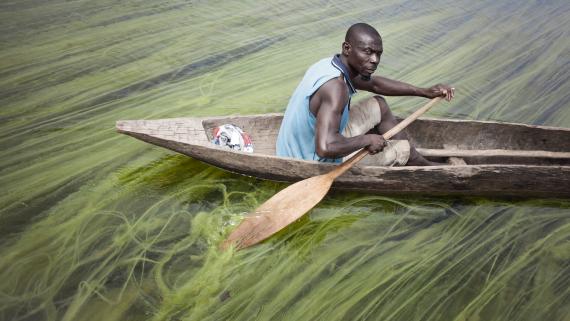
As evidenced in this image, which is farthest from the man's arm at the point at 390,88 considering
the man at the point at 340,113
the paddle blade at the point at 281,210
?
the paddle blade at the point at 281,210

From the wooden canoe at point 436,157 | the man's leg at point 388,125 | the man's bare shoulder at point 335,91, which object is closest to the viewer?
the man's bare shoulder at point 335,91

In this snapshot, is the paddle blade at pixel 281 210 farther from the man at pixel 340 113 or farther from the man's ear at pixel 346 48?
the man's ear at pixel 346 48

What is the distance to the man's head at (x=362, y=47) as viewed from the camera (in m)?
2.32

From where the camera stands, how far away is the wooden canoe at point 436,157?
8.27ft

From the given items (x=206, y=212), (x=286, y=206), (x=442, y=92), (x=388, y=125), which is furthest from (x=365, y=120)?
(x=206, y=212)

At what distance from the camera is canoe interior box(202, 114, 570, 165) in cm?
291

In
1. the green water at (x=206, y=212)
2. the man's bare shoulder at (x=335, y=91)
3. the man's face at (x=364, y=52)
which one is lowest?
the green water at (x=206, y=212)

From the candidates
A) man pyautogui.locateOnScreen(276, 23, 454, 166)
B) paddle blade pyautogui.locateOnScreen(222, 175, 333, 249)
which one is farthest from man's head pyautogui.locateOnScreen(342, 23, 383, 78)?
paddle blade pyautogui.locateOnScreen(222, 175, 333, 249)

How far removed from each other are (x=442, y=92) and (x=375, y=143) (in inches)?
26.8

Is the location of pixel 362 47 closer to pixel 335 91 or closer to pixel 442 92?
pixel 335 91

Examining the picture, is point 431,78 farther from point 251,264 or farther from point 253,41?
point 251,264

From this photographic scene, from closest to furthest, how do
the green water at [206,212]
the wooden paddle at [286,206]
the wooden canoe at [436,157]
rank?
Result: 1. the green water at [206,212]
2. the wooden paddle at [286,206]
3. the wooden canoe at [436,157]

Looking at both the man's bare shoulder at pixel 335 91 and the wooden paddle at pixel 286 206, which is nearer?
the man's bare shoulder at pixel 335 91

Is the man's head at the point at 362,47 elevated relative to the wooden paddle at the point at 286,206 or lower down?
elevated
